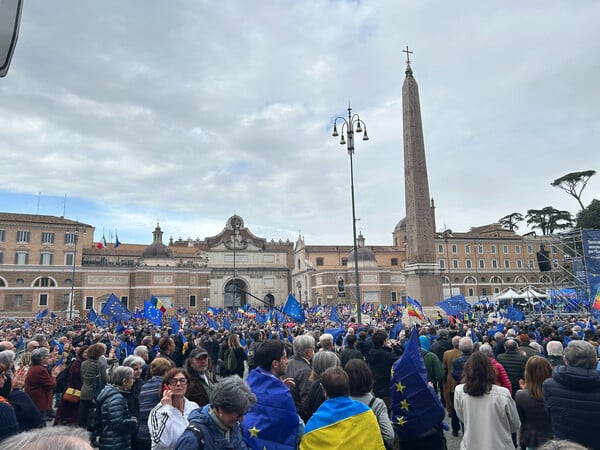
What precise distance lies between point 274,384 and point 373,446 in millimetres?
943

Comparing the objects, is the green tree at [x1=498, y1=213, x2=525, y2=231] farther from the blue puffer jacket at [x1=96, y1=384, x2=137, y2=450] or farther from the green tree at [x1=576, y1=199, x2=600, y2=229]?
the blue puffer jacket at [x1=96, y1=384, x2=137, y2=450]

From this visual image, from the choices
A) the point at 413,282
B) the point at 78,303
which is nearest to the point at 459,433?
the point at 413,282

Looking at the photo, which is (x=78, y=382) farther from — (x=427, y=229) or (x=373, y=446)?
(x=427, y=229)

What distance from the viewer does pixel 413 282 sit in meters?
20.9

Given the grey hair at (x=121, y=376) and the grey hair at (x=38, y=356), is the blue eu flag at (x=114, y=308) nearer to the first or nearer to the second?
the grey hair at (x=38, y=356)

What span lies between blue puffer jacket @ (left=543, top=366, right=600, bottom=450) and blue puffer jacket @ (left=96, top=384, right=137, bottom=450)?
387 centimetres

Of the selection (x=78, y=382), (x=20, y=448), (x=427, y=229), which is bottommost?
(x=78, y=382)

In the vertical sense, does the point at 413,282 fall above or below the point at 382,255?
below

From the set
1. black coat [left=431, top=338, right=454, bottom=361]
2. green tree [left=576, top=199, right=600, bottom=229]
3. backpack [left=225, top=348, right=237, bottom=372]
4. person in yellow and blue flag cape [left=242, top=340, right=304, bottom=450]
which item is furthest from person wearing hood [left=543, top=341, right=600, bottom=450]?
green tree [left=576, top=199, right=600, bottom=229]

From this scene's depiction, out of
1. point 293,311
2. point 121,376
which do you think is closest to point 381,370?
point 121,376

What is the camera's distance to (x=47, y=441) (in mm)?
1147

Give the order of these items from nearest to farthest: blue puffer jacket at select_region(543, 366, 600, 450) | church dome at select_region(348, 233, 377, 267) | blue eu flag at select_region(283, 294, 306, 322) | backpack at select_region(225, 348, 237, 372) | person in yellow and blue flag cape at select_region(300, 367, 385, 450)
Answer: person in yellow and blue flag cape at select_region(300, 367, 385, 450), blue puffer jacket at select_region(543, 366, 600, 450), backpack at select_region(225, 348, 237, 372), blue eu flag at select_region(283, 294, 306, 322), church dome at select_region(348, 233, 377, 267)

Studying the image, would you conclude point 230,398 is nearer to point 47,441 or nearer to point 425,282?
point 47,441

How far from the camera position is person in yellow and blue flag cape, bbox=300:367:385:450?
2.85 meters
